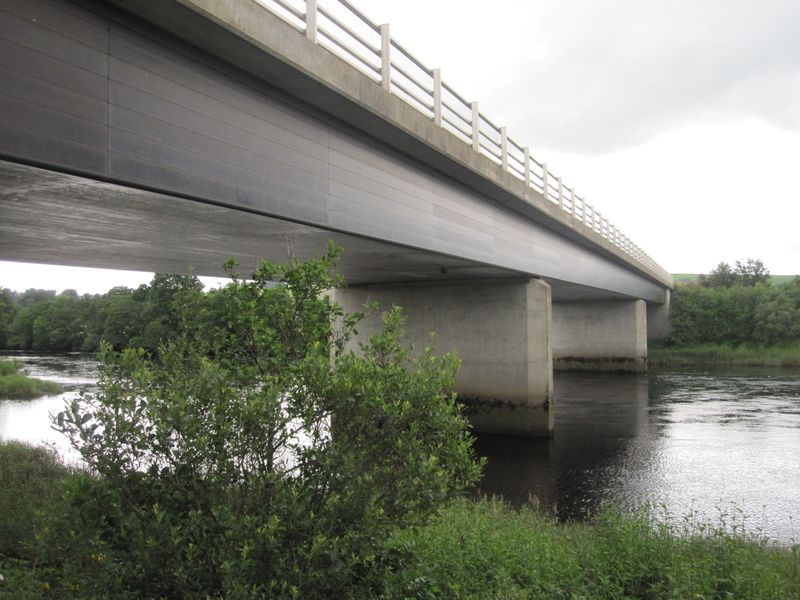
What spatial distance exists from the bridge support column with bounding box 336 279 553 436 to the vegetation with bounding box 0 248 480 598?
550 inches

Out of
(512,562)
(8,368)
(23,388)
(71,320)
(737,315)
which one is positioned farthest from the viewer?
(71,320)

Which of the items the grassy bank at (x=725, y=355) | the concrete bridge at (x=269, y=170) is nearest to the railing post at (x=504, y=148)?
the concrete bridge at (x=269, y=170)

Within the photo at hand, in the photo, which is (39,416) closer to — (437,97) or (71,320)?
(437,97)

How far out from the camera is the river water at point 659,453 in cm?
1114

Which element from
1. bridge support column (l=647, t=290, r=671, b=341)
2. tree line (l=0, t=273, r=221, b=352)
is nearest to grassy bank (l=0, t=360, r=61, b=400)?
tree line (l=0, t=273, r=221, b=352)

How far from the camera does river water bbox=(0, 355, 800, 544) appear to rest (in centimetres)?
1114

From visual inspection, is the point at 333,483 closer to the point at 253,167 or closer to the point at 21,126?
the point at 21,126

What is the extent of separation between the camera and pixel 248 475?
3.87 metres

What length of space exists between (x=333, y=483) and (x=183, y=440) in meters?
0.92

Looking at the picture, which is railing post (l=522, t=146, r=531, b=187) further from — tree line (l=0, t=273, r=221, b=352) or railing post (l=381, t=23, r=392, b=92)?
tree line (l=0, t=273, r=221, b=352)

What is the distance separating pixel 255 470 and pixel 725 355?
1898 inches

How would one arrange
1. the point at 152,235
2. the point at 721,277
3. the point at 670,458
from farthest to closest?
the point at 721,277, the point at 670,458, the point at 152,235

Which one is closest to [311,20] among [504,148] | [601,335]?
[504,148]

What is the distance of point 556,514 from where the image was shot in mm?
10414
